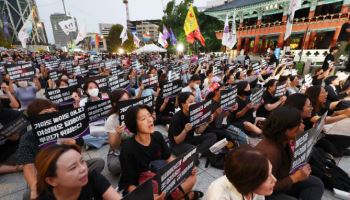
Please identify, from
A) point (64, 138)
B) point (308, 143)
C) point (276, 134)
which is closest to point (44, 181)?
point (64, 138)

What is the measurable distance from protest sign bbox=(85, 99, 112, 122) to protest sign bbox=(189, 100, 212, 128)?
1841 millimetres

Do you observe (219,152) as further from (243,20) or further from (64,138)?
(243,20)

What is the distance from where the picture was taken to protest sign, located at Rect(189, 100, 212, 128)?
349cm

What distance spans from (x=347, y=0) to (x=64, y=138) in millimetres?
24967

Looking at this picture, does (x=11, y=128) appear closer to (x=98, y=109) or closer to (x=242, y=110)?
(x=98, y=109)

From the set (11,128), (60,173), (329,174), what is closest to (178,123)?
(60,173)

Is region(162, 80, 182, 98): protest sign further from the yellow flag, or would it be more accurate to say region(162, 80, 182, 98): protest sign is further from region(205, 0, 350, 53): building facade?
region(205, 0, 350, 53): building facade

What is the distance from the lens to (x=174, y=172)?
6.40ft

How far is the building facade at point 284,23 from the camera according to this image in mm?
19906

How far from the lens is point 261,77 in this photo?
9297mm

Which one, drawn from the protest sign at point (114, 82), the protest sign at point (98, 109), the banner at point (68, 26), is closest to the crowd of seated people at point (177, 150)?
the protest sign at point (98, 109)

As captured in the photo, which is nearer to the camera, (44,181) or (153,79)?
(44,181)

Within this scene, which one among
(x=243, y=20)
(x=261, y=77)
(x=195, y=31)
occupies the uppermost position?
(x=243, y=20)

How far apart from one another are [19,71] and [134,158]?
6.95 metres
